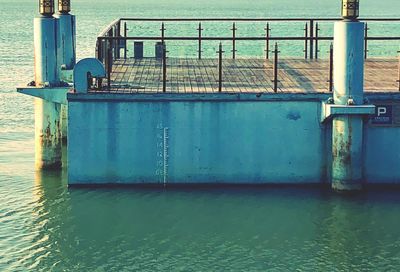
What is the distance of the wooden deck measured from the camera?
24875 millimetres

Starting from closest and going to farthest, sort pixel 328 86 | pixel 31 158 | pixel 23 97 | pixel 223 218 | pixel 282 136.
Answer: pixel 223 218 < pixel 282 136 < pixel 328 86 < pixel 31 158 < pixel 23 97

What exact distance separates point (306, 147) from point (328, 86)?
2.16 metres

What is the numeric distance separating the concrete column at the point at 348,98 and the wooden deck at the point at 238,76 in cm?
120

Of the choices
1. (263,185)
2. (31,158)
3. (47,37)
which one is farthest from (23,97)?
(263,185)

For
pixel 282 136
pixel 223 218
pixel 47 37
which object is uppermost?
pixel 47 37

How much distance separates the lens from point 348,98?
23.1m

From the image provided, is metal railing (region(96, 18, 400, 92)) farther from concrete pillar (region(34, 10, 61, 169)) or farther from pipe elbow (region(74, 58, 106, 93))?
concrete pillar (region(34, 10, 61, 169))

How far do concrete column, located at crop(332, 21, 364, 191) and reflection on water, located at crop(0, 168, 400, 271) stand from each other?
2.04ft

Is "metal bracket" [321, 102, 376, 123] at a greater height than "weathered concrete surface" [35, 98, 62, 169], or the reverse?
"metal bracket" [321, 102, 376, 123]

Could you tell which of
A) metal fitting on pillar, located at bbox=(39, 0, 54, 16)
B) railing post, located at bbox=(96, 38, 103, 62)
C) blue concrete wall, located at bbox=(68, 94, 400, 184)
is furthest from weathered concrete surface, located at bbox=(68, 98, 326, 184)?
metal fitting on pillar, located at bbox=(39, 0, 54, 16)

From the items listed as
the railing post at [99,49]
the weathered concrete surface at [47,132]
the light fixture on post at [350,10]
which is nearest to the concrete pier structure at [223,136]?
the light fixture on post at [350,10]

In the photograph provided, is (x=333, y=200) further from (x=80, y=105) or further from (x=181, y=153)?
(x=80, y=105)

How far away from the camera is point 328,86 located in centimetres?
2528

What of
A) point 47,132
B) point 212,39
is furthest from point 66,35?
point 212,39
